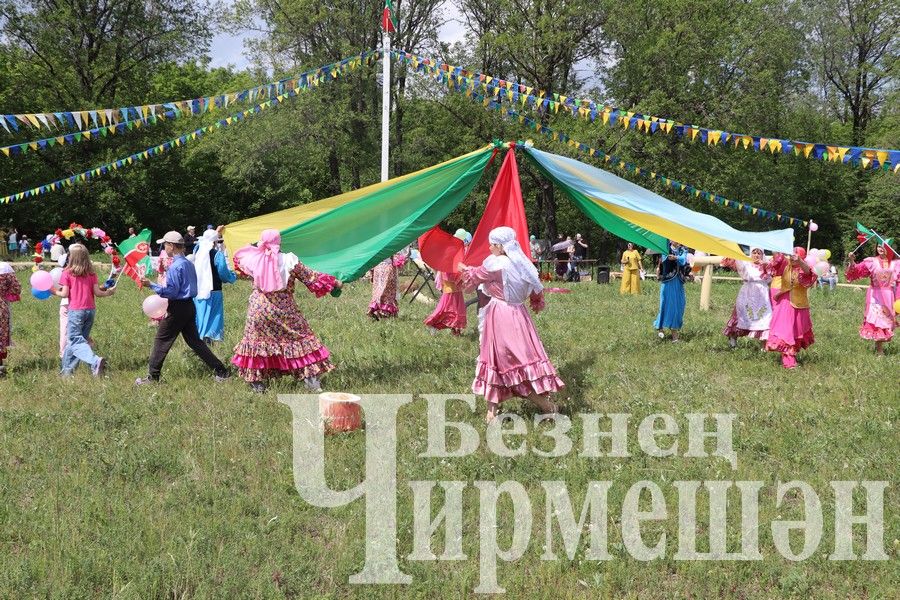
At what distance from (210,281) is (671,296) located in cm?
731

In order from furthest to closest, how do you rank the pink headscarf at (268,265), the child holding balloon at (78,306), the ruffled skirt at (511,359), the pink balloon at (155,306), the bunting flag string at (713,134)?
the child holding balloon at (78,306) < the bunting flag string at (713,134) < the pink headscarf at (268,265) < the pink balloon at (155,306) < the ruffled skirt at (511,359)

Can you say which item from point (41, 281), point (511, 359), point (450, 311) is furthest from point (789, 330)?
point (41, 281)

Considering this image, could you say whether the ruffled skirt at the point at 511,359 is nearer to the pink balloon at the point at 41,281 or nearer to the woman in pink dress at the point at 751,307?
the woman in pink dress at the point at 751,307

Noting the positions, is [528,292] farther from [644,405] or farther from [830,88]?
[830,88]

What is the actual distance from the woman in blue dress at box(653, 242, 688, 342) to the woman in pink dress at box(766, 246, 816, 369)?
1891 millimetres

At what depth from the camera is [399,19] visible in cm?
3247

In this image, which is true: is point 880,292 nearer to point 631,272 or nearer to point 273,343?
point 273,343

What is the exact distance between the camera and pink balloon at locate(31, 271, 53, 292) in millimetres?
8343

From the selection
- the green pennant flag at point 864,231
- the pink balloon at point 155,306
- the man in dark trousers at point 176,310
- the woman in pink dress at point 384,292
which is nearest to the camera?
the pink balloon at point 155,306

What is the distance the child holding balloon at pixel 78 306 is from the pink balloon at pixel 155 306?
1331mm

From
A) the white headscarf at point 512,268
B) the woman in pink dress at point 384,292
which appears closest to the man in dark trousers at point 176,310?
the white headscarf at point 512,268

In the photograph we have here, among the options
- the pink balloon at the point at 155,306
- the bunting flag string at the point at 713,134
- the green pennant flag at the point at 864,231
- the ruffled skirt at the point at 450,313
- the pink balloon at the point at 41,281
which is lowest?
the ruffled skirt at the point at 450,313

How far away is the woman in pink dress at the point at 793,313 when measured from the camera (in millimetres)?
9766

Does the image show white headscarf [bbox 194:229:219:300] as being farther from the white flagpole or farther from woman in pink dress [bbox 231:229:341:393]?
the white flagpole
